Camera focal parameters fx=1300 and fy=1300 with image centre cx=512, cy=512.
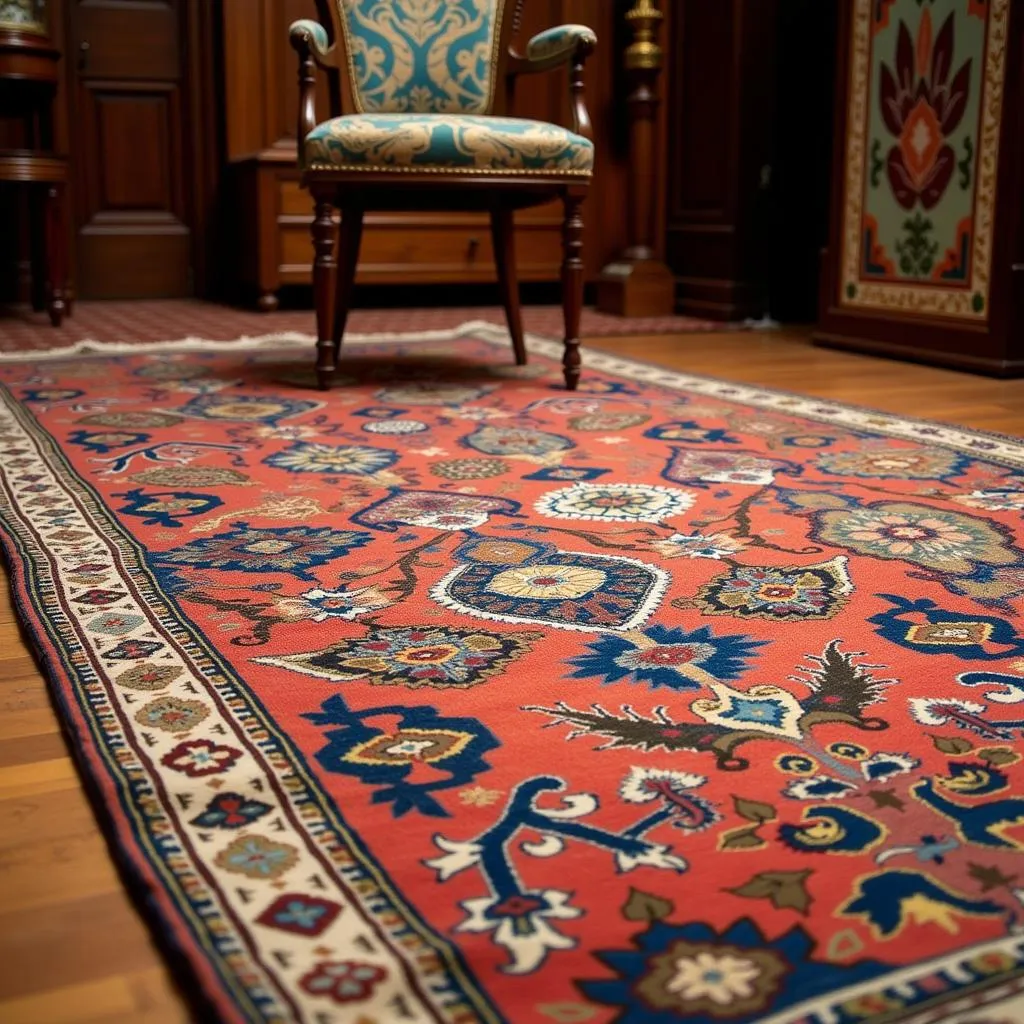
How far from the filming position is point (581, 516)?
Answer: 1573 mm

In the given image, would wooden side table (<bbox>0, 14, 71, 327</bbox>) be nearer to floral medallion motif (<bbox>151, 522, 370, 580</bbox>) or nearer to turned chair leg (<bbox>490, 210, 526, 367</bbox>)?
turned chair leg (<bbox>490, 210, 526, 367</bbox>)

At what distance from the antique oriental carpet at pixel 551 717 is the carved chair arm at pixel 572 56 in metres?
0.92

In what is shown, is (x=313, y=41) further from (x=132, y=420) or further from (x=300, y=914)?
(x=300, y=914)

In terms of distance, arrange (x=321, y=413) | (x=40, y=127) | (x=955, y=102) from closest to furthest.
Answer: (x=321, y=413) → (x=955, y=102) → (x=40, y=127)

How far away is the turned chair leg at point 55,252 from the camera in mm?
3625

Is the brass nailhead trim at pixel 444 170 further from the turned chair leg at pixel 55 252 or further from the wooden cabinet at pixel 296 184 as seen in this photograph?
the wooden cabinet at pixel 296 184

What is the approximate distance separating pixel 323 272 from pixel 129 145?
2.54 metres

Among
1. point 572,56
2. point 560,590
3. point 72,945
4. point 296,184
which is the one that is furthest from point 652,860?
point 296,184

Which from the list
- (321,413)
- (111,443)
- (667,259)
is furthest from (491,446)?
(667,259)

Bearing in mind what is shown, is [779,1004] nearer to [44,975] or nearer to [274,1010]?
[274,1010]

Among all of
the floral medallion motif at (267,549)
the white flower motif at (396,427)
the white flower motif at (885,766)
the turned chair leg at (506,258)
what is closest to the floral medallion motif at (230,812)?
the white flower motif at (885,766)

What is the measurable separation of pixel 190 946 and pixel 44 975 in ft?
0.25

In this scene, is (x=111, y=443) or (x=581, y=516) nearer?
(x=581, y=516)

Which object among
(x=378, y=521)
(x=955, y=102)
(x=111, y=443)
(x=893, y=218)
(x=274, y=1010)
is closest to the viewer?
(x=274, y=1010)
